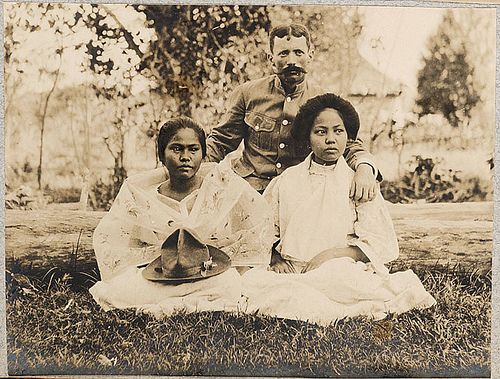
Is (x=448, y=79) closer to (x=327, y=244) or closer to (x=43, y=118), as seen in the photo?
(x=327, y=244)

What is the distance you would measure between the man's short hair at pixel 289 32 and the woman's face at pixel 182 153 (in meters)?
0.36

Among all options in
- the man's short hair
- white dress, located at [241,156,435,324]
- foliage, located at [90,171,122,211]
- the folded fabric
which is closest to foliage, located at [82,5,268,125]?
the man's short hair

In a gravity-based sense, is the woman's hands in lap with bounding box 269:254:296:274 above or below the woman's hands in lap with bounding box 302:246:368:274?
below

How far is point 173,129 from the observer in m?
2.61

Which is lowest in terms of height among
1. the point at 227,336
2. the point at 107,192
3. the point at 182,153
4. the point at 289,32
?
the point at 227,336

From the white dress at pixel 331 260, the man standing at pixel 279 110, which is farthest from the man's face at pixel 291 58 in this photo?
the white dress at pixel 331 260

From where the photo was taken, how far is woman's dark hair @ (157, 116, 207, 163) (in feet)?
8.55

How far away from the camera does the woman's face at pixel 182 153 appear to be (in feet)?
8.55

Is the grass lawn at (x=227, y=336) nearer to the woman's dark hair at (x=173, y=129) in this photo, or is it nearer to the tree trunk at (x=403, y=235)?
the tree trunk at (x=403, y=235)

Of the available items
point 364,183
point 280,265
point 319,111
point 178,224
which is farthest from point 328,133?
point 178,224

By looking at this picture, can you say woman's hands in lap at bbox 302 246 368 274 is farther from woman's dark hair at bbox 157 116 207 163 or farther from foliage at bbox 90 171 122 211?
foliage at bbox 90 171 122 211

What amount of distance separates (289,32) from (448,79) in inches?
19.3

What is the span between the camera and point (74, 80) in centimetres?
261

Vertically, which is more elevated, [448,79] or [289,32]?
[289,32]
